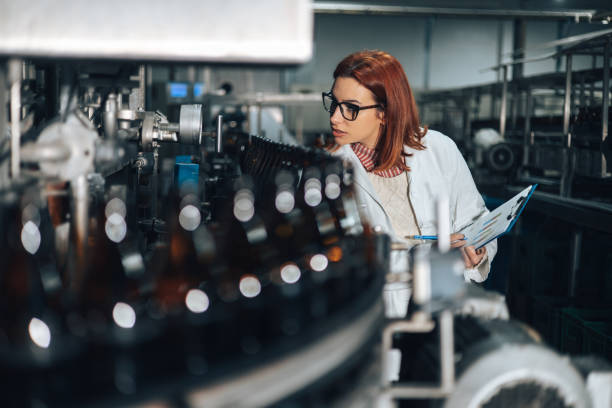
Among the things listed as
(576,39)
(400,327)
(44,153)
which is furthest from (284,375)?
(576,39)

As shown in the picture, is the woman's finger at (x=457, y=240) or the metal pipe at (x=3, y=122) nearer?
the metal pipe at (x=3, y=122)

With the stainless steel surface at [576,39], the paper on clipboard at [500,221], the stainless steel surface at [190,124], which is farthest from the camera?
the stainless steel surface at [576,39]

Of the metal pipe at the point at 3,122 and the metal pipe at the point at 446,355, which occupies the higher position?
the metal pipe at the point at 3,122

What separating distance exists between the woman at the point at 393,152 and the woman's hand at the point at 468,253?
2.0 inches

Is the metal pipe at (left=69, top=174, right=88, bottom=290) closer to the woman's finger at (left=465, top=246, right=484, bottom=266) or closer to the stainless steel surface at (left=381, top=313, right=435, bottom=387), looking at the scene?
the stainless steel surface at (left=381, top=313, right=435, bottom=387)

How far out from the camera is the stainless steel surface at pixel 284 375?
1.67 ft

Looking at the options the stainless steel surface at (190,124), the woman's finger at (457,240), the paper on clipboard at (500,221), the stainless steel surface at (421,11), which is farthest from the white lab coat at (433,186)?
the stainless steel surface at (421,11)

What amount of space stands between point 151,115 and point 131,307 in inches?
47.1

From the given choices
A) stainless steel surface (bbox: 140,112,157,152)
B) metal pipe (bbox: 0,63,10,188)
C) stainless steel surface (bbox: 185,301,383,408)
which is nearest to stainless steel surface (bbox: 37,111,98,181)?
metal pipe (bbox: 0,63,10,188)

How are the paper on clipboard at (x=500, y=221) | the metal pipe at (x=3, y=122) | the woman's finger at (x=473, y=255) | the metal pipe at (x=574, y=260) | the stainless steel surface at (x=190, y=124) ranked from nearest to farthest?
the metal pipe at (x=3, y=122), the paper on clipboard at (x=500, y=221), the woman's finger at (x=473, y=255), the stainless steel surface at (x=190, y=124), the metal pipe at (x=574, y=260)

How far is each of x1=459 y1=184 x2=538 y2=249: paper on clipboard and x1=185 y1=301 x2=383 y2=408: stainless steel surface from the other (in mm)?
509

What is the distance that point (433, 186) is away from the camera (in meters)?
1.50

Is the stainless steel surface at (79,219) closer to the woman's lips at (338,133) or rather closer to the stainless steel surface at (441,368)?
the stainless steel surface at (441,368)

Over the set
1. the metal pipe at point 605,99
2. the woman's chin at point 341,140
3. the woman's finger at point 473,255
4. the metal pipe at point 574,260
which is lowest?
the metal pipe at point 574,260
